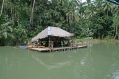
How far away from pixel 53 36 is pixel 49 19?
33.2ft

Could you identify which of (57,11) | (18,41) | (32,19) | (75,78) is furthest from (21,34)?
(75,78)

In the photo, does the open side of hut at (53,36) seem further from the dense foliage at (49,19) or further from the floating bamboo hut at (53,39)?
the dense foliage at (49,19)

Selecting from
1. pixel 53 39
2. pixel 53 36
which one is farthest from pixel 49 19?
pixel 53 36

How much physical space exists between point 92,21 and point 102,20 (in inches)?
84.9

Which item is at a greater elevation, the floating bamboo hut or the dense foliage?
the dense foliage

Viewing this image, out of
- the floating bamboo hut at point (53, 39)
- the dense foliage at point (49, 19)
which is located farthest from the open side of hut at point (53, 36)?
the dense foliage at point (49, 19)

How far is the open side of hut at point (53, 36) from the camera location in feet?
58.7

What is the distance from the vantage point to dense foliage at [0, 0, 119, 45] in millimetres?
22453

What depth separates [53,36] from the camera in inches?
741

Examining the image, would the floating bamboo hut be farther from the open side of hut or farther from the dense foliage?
the dense foliage

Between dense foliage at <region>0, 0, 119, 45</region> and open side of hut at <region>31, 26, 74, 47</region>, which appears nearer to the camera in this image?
open side of hut at <region>31, 26, 74, 47</region>

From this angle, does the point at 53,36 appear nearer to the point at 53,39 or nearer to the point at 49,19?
the point at 53,39

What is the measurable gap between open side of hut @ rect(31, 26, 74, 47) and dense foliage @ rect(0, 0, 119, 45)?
151 inches

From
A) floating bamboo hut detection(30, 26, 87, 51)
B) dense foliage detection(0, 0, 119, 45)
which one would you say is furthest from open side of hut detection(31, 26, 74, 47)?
dense foliage detection(0, 0, 119, 45)
